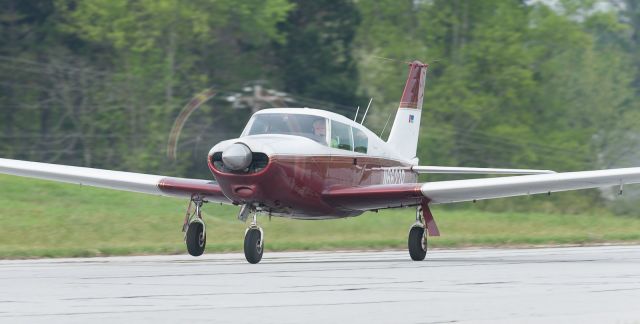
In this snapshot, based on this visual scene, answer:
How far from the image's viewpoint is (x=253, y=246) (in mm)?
17719

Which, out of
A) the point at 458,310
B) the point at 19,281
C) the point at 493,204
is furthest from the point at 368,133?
the point at 493,204

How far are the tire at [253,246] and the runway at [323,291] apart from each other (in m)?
0.33

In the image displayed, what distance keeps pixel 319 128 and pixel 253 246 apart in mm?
2264

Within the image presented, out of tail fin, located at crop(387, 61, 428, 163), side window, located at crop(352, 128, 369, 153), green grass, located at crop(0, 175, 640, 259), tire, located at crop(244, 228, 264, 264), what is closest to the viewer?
tire, located at crop(244, 228, 264, 264)

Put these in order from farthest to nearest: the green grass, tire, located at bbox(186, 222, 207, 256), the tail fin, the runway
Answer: the green grass
the tail fin
tire, located at bbox(186, 222, 207, 256)
the runway

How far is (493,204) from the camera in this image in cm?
3909

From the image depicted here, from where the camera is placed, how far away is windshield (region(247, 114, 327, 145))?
A: 18203 mm

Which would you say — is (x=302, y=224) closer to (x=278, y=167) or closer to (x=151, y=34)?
(x=278, y=167)

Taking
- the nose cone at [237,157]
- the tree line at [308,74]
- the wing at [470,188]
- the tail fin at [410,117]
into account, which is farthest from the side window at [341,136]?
the tree line at [308,74]

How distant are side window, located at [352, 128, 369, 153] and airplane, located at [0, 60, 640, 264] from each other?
0.7 inches

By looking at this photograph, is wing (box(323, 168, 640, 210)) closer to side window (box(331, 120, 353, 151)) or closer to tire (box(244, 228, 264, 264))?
side window (box(331, 120, 353, 151))

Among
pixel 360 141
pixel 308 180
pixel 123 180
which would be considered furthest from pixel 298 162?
pixel 123 180

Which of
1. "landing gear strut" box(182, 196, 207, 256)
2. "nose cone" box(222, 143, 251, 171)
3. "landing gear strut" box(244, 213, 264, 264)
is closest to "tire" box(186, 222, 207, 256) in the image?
"landing gear strut" box(182, 196, 207, 256)

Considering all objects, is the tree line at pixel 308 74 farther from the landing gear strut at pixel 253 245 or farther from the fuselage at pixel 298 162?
the landing gear strut at pixel 253 245
